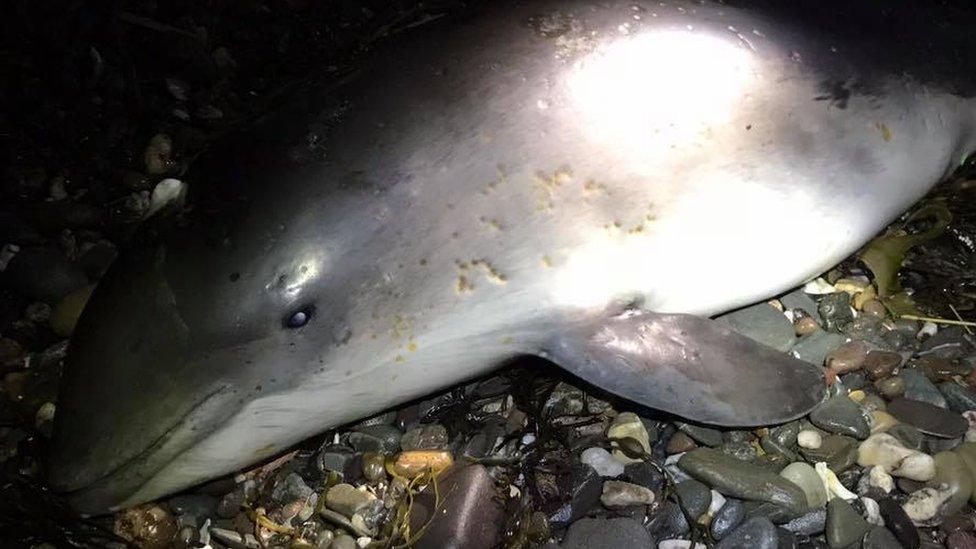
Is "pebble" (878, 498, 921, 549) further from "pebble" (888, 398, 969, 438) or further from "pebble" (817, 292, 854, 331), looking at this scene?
"pebble" (817, 292, 854, 331)

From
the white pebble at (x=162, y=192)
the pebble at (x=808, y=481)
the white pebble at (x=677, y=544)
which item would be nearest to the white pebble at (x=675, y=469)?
the white pebble at (x=677, y=544)

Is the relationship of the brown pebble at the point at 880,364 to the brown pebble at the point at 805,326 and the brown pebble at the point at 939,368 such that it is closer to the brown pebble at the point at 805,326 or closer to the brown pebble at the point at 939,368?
the brown pebble at the point at 939,368

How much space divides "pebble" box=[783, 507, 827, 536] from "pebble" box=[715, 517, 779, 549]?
0.11 metres

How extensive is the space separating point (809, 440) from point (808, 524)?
368mm

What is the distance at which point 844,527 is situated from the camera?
9.75 feet

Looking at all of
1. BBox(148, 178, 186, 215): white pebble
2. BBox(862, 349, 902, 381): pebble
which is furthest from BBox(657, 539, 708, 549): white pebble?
BBox(148, 178, 186, 215): white pebble

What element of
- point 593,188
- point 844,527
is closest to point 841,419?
point 844,527

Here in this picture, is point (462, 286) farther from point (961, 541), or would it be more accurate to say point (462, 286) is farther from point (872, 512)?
point (961, 541)

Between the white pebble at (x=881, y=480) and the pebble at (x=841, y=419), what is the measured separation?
161mm

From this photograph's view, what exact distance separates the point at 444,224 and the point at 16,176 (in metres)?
3.00

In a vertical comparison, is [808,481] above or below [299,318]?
below

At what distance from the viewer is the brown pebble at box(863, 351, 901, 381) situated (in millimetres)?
3463

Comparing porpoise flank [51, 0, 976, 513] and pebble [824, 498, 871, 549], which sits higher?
porpoise flank [51, 0, 976, 513]

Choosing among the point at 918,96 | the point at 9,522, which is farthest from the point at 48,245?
the point at 918,96
